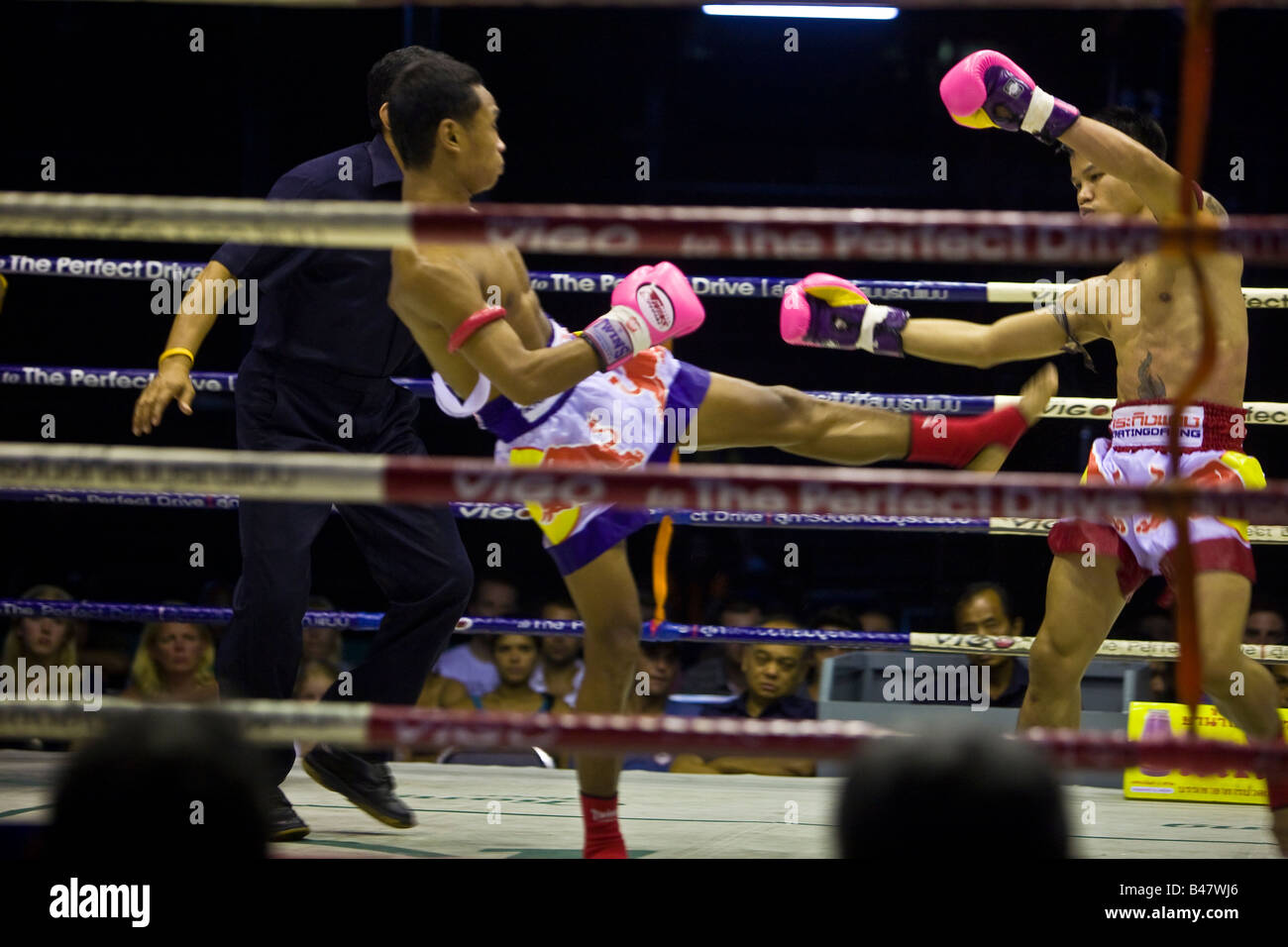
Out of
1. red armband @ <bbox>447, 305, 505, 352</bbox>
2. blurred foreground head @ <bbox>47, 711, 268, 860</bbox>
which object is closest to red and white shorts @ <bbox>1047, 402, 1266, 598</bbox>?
red armband @ <bbox>447, 305, 505, 352</bbox>

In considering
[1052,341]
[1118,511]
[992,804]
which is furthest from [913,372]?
[992,804]

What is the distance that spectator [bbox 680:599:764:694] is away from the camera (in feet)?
14.6

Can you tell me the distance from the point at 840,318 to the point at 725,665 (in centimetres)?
220

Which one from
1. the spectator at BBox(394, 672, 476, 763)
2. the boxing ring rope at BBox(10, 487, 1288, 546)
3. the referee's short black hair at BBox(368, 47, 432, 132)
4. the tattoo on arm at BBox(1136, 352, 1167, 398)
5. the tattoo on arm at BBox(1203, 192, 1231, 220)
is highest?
the referee's short black hair at BBox(368, 47, 432, 132)

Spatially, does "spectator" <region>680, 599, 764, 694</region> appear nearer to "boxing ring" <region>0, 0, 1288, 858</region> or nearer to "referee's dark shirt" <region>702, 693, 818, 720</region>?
"referee's dark shirt" <region>702, 693, 818, 720</region>

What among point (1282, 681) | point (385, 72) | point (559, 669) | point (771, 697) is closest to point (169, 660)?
point (559, 669)

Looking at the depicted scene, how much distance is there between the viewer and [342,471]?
138 cm

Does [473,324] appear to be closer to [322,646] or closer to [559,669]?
[559,669]

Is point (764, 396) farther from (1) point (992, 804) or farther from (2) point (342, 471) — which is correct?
(1) point (992, 804)

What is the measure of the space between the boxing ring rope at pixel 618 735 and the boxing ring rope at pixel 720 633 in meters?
1.60

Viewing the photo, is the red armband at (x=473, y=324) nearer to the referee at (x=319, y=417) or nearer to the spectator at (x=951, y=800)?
the referee at (x=319, y=417)

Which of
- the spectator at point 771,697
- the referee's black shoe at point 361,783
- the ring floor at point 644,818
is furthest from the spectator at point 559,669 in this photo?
the referee's black shoe at point 361,783

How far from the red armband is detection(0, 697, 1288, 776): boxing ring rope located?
30.1 inches

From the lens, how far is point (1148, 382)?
2533 millimetres
